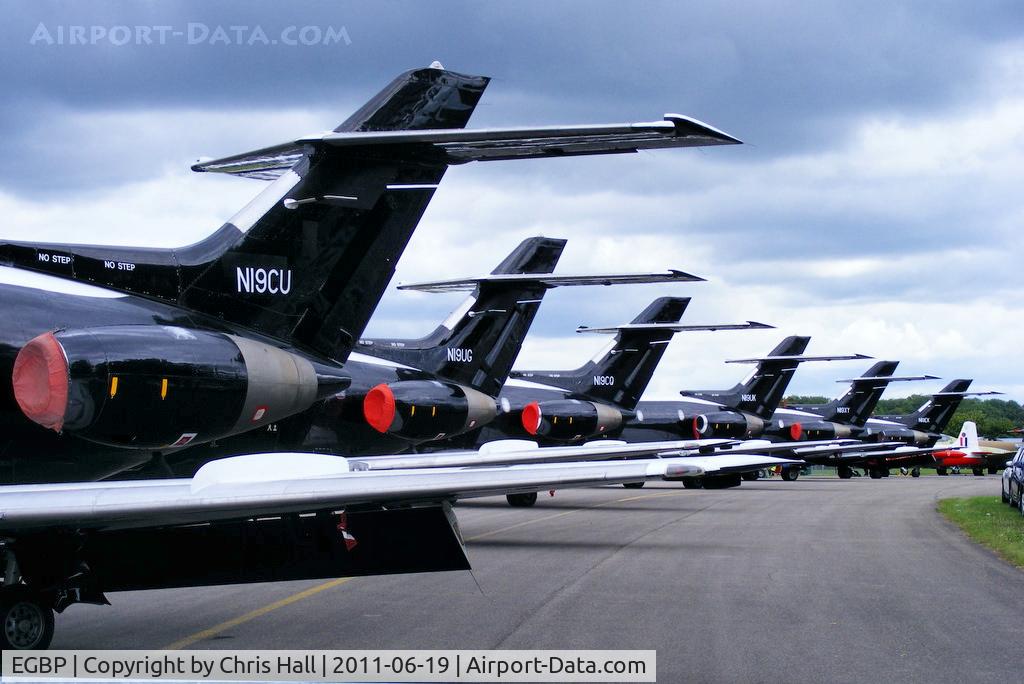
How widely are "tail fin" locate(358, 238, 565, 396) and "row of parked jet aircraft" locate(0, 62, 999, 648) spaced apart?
Answer: 174 cm

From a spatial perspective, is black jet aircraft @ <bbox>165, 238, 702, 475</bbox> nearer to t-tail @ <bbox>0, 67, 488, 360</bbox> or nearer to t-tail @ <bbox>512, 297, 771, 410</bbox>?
t-tail @ <bbox>0, 67, 488, 360</bbox>

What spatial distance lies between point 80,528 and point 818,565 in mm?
9955

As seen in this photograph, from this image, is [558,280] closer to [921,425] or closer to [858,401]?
[858,401]

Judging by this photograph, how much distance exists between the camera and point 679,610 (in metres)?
10.3

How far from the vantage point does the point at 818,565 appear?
14078 mm

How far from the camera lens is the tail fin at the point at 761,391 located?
46156mm

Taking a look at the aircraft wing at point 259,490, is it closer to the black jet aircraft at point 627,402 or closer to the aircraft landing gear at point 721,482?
the black jet aircraft at point 627,402

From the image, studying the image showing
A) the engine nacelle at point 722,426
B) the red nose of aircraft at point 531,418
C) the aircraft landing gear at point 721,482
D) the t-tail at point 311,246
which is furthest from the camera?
the aircraft landing gear at point 721,482

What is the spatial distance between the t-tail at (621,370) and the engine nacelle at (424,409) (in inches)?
507

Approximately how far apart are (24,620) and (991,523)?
17.9 metres

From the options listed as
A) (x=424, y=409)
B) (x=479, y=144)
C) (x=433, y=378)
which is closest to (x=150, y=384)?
(x=479, y=144)

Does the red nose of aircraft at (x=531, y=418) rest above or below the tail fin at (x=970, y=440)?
above

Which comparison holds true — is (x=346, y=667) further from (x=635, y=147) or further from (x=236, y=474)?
(x=635, y=147)

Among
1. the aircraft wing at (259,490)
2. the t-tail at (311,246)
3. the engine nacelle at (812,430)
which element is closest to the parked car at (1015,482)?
the t-tail at (311,246)
